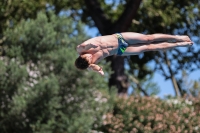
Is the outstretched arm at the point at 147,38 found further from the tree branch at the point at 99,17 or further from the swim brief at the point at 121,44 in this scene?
the tree branch at the point at 99,17

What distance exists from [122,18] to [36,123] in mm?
6416

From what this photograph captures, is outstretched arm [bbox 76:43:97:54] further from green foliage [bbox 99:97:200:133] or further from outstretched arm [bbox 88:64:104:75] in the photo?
green foliage [bbox 99:97:200:133]

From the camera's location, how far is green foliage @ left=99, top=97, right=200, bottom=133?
53.1 ft

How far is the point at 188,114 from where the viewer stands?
17078 mm

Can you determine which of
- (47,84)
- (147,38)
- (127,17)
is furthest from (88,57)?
(127,17)

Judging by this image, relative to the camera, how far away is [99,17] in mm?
20984

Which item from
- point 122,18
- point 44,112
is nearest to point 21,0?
point 122,18

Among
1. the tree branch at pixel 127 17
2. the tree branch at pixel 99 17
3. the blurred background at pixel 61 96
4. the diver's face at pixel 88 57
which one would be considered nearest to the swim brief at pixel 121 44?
the diver's face at pixel 88 57

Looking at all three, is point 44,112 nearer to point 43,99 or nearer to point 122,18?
point 43,99

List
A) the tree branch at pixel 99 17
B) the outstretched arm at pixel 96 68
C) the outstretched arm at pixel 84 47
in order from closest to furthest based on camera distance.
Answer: the outstretched arm at pixel 96 68 → the outstretched arm at pixel 84 47 → the tree branch at pixel 99 17

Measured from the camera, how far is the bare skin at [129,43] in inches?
385

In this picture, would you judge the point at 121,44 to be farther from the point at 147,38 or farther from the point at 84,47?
the point at 84,47

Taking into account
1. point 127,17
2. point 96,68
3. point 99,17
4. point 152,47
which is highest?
point 99,17

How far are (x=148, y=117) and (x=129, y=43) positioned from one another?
6.24 metres
